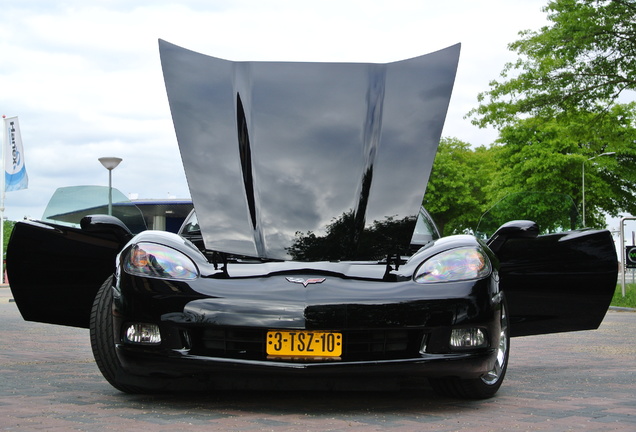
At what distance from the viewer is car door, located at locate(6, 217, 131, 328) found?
5.12 m

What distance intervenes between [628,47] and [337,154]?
17814mm

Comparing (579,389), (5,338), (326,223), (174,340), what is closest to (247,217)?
(326,223)

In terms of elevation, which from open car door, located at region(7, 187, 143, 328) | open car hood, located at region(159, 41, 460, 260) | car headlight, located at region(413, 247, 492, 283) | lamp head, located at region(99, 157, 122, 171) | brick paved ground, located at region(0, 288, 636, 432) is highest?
open car hood, located at region(159, 41, 460, 260)

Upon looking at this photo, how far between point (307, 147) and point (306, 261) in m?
0.70

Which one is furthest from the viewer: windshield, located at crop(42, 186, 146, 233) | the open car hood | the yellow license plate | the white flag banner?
the white flag banner

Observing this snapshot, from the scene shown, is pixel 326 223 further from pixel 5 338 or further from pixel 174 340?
pixel 5 338

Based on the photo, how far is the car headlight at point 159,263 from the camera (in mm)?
4066

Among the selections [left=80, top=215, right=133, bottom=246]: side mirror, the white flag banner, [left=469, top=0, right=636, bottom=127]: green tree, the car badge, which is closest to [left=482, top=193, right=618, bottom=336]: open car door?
the car badge

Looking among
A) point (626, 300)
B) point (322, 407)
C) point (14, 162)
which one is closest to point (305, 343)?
point (322, 407)

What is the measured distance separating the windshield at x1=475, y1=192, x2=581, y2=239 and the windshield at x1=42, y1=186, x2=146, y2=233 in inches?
94.7

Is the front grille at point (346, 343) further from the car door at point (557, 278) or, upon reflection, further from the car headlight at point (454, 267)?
the car door at point (557, 278)

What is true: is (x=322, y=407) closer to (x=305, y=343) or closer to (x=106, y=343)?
(x=305, y=343)

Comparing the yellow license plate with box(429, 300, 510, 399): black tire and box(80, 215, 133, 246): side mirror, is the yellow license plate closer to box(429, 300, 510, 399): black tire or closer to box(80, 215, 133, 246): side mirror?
box(429, 300, 510, 399): black tire

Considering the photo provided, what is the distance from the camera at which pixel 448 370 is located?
4023 mm
